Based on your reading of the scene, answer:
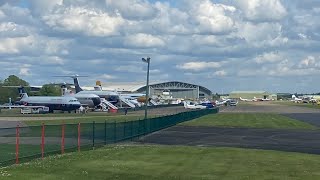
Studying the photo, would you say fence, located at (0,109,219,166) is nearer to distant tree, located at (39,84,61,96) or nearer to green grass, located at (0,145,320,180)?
green grass, located at (0,145,320,180)

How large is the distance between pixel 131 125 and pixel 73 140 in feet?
27.5

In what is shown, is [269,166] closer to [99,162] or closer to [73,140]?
[99,162]

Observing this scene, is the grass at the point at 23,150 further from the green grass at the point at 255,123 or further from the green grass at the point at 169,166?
the green grass at the point at 255,123

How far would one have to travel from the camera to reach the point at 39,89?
194 metres

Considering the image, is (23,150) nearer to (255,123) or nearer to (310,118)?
(255,123)

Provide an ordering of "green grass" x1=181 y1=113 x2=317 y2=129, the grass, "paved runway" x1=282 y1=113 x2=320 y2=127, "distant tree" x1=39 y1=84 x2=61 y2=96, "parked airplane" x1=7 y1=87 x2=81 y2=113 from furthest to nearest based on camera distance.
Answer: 1. "distant tree" x1=39 y1=84 x2=61 y2=96
2. "parked airplane" x1=7 y1=87 x2=81 y2=113
3. "paved runway" x1=282 y1=113 x2=320 y2=127
4. "green grass" x1=181 y1=113 x2=317 y2=129
5. the grass

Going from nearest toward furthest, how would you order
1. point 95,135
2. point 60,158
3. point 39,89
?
point 60,158
point 95,135
point 39,89

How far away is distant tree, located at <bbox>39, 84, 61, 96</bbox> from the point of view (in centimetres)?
17862

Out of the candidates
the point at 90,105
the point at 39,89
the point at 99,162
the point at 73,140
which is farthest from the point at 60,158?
the point at 39,89

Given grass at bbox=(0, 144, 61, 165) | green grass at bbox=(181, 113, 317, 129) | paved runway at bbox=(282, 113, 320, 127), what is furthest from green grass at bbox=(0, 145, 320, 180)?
paved runway at bbox=(282, 113, 320, 127)

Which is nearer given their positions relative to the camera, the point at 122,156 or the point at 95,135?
the point at 122,156

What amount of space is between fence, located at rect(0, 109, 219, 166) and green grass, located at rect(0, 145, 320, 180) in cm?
113

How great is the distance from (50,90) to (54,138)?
154 metres

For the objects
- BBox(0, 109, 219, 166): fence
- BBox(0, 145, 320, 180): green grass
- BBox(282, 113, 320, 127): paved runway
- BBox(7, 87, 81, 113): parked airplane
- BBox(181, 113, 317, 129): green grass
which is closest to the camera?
BBox(0, 145, 320, 180): green grass
